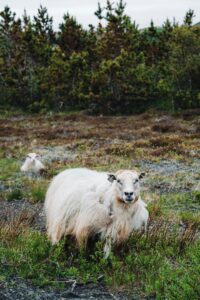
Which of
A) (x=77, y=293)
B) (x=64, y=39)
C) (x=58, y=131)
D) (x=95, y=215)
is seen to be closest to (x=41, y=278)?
(x=77, y=293)

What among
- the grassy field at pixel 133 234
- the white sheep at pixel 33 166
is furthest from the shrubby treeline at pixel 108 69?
the white sheep at pixel 33 166

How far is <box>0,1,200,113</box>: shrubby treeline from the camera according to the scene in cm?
4275

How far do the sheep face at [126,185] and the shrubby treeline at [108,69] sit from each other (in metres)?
36.0

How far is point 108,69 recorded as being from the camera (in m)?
42.9

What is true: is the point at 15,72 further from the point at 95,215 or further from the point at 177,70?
the point at 95,215

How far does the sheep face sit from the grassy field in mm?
596

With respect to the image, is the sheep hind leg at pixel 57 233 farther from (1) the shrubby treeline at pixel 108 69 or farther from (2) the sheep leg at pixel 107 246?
(1) the shrubby treeline at pixel 108 69

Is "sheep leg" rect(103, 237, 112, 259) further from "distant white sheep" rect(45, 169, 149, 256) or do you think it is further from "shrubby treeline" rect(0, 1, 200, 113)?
"shrubby treeline" rect(0, 1, 200, 113)

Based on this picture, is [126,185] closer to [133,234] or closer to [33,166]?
[133,234]

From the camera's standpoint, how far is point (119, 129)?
3194cm

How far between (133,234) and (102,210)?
543mm

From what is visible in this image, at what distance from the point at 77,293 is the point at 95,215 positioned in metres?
1.15

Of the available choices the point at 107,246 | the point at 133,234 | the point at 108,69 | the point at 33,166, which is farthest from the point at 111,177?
the point at 108,69

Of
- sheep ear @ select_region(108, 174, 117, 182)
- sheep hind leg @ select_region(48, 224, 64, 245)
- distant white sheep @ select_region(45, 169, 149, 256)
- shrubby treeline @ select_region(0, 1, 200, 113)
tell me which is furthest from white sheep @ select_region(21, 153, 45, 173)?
shrubby treeline @ select_region(0, 1, 200, 113)
